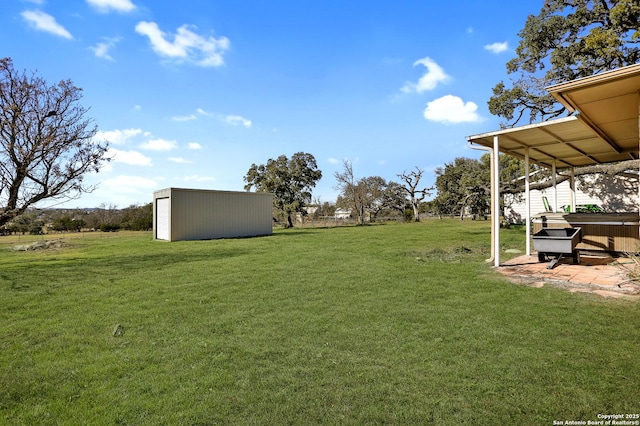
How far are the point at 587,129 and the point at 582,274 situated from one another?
284cm

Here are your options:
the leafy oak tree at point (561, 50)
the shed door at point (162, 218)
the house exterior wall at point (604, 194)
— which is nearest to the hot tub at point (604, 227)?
the leafy oak tree at point (561, 50)

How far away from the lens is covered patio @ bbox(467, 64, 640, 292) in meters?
4.57

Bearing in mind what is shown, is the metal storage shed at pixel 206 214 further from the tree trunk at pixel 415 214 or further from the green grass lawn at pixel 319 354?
the tree trunk at pixel 415 214

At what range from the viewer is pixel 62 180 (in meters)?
8.24

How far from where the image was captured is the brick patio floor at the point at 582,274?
187 inches

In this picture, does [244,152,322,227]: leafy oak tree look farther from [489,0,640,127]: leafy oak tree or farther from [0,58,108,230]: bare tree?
[0,58,108,230]: bare tree

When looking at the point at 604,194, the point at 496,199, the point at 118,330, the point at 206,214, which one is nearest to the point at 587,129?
the point at 496,199

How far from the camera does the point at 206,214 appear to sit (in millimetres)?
17734

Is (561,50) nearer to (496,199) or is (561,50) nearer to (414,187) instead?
(496,199)

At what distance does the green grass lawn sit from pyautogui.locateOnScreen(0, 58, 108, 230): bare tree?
364 cm

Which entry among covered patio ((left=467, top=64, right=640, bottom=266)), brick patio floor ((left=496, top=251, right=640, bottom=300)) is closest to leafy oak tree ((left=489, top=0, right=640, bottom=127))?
covered patio ((left=467, top=64, right=640, bottom=266))

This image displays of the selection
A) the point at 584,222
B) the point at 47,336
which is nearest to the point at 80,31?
the point at 47,336

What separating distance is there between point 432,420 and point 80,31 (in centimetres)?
1024

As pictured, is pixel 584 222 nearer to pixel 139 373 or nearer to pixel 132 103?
pixel 139 373
